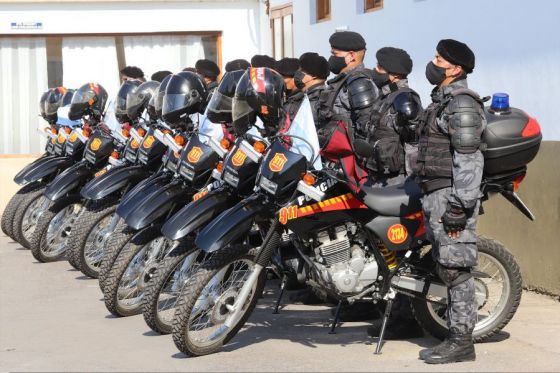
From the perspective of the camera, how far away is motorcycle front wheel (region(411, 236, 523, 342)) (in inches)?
267

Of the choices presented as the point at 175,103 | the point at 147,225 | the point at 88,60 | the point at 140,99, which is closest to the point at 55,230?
the point at 140,99

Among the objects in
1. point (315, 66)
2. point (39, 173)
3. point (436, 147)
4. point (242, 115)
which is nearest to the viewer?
point (436, 147)

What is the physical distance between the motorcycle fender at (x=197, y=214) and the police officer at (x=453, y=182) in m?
1.37

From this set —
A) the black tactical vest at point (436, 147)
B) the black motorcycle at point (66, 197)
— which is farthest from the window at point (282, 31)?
the black tactical vest at point (436, 147)

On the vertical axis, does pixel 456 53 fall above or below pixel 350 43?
below

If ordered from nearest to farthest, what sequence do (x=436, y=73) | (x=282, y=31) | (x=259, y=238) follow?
(x=436, y=73) → (x=259, y=238) → (x=282, y=31)

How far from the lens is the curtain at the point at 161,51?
17797 millimetres

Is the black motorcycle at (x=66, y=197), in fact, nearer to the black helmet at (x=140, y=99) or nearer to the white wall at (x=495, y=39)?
the black helmet at (x=140, y=99)

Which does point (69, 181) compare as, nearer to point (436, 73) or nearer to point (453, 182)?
point (436, 73)

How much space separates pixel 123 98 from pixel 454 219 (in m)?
4.32

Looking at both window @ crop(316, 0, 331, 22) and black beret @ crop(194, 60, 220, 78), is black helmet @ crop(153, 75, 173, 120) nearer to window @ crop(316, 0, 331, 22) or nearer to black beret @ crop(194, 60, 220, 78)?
black beret @ crop(194, 60, 220, 78)

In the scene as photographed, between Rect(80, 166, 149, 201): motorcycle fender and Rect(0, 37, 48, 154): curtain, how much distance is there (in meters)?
8.46

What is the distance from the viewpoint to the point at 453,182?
629 centimetres

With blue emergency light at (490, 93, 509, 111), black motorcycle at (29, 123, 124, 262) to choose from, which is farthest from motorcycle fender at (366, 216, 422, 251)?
black motorcycle at (29, 123, 124, 262)
